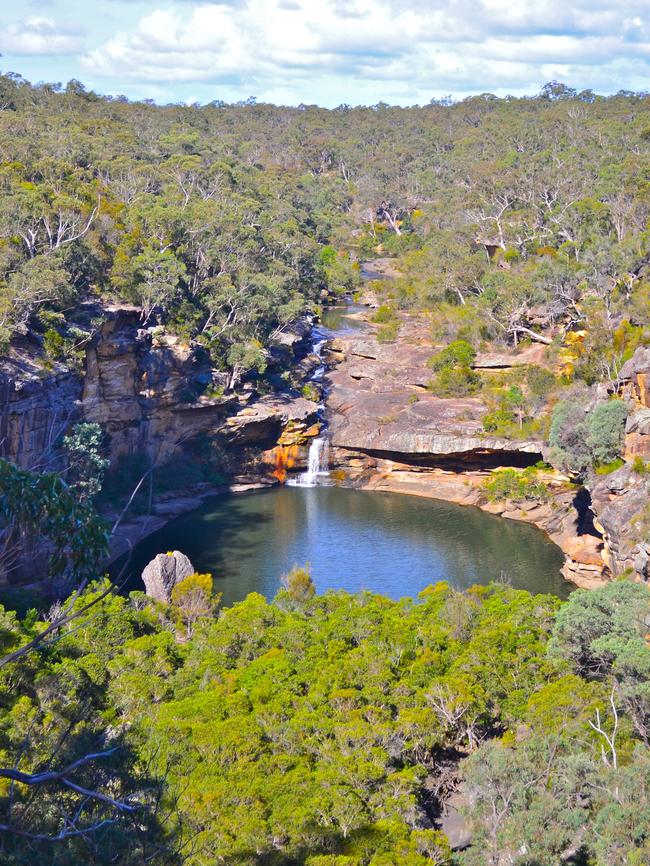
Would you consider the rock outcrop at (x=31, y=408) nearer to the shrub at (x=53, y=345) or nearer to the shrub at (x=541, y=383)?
the shrub at (x=53, y=345)

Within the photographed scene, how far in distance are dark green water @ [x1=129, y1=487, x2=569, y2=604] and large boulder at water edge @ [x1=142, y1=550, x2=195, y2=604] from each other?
264 cm

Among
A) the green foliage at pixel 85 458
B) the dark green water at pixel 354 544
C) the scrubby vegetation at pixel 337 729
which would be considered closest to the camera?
the scrubby vegetation at pixel 337 729

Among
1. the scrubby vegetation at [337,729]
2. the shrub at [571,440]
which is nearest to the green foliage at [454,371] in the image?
the shrub at [571,440]

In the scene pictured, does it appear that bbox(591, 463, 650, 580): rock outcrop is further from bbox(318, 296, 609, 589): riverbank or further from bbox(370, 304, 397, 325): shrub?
bbox(370, 304, 397, 325): shrub

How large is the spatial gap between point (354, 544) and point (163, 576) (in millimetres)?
10710

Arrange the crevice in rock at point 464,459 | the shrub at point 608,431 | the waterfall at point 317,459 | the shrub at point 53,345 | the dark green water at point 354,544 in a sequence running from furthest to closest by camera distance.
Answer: the waterfall at point 317,459
the crevice in rock at point 464,459
the shrub at point 53,345
the shrub at point 608,431
the dark green water at point 354,544

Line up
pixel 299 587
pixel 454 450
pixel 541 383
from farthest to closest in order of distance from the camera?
pixel 541 383
pixel 454 450
pixel 299 587

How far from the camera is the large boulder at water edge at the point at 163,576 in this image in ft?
118

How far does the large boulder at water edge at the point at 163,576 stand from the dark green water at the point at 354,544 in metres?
2.64

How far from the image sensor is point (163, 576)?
118ft

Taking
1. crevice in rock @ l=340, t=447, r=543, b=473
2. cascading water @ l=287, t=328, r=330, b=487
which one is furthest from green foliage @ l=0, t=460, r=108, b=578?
cascading water @ l=287, t=328, r=330, b=487

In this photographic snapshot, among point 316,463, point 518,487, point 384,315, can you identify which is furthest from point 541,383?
point 384,315

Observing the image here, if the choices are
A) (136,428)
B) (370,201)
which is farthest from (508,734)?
(370,201)

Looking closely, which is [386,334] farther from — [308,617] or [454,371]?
[308,617]
